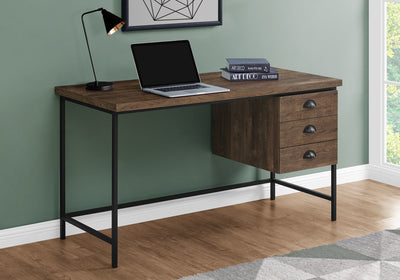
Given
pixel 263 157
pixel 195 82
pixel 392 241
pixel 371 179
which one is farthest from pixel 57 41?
pixel 371 179

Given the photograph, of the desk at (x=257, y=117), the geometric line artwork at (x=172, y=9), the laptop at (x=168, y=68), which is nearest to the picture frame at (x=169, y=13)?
the geometric line artwork at (x=172, y=9)

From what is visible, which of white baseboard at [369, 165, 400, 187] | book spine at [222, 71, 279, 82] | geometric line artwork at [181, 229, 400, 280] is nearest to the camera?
geometric line artwork at [181, 229, 400, 280]

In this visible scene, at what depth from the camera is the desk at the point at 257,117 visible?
337 centimetres

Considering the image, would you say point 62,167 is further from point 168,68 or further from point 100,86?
point 168,68

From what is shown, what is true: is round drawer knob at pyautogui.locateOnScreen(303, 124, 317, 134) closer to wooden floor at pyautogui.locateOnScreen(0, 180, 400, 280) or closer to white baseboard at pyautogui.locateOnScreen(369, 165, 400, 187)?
wooden floor at pyautogui.locateOnScreen(0, 180, 400, 280)

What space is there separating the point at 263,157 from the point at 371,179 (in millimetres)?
1350

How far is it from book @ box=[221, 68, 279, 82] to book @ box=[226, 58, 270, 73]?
2 cm

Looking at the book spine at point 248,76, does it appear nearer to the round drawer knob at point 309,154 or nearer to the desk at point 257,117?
the desk at point 257,117

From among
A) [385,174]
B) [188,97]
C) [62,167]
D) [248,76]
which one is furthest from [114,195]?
[385,174]

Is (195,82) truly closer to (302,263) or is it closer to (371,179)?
(302,263)

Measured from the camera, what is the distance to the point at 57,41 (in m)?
3.55

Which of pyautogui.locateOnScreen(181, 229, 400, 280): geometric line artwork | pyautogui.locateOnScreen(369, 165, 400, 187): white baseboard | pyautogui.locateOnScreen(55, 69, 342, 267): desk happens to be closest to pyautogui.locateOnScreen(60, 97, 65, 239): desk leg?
pyautogui.locateOnScreen(55, 69, 342, 267): desk

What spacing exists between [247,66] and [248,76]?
54 mm

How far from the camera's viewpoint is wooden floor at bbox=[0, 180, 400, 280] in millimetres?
3287
